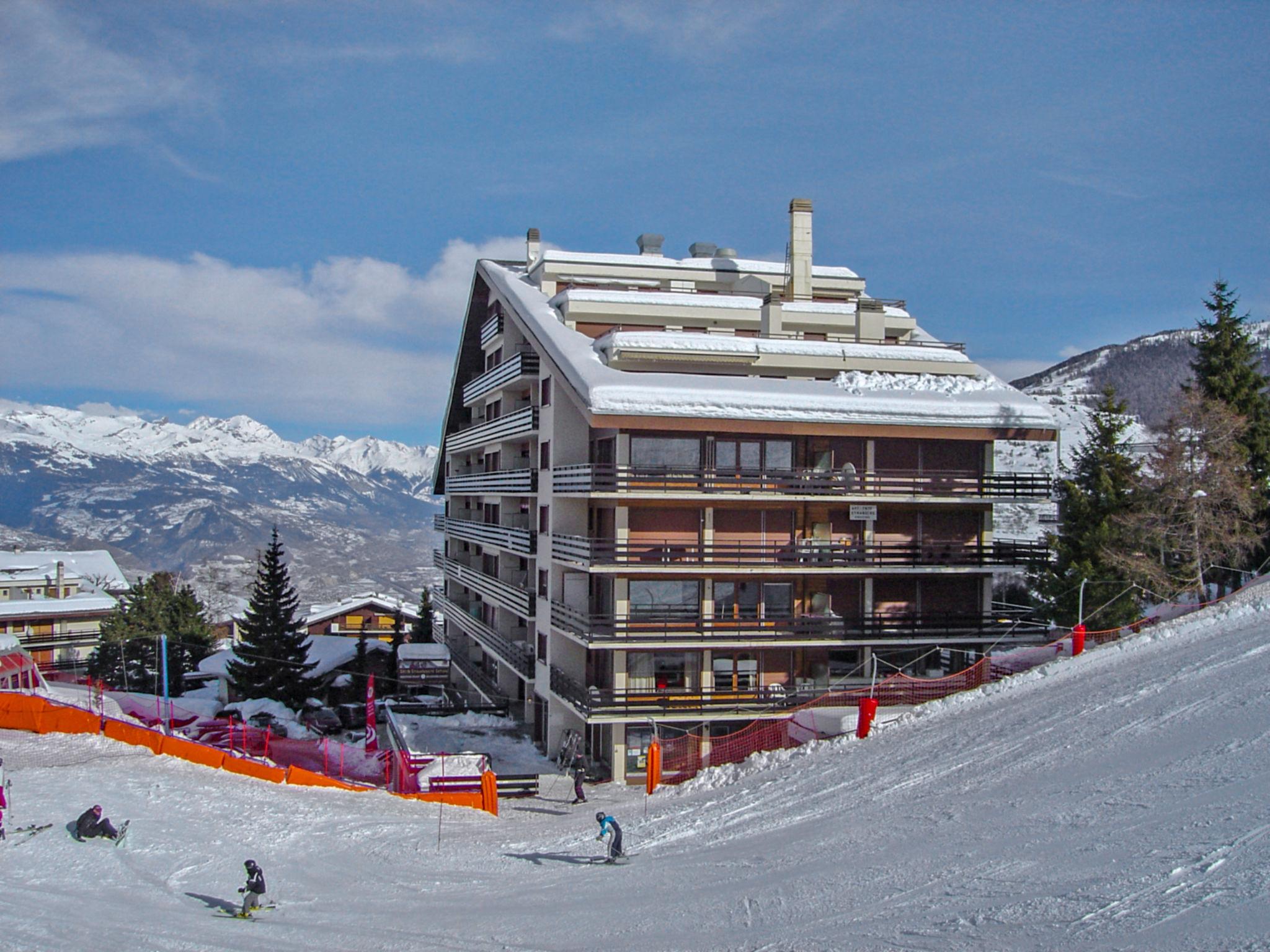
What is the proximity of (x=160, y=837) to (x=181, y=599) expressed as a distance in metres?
47.4

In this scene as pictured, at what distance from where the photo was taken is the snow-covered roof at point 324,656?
6038 cm

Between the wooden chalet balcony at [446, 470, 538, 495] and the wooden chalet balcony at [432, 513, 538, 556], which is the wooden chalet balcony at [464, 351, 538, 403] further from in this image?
the wooden chalet balcony at [432, 513, 538, 556]

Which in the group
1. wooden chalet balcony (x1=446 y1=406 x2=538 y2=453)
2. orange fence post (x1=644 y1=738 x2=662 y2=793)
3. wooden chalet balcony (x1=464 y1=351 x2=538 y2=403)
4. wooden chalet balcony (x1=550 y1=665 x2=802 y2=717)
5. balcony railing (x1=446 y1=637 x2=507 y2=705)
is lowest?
balcony railing (x1=446 y1=637 x2=507 y2=705)

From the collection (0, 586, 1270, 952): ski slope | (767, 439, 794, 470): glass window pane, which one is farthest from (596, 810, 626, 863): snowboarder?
(767, 439, 794, 470): glass window pane

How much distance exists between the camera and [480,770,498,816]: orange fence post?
1054 inches

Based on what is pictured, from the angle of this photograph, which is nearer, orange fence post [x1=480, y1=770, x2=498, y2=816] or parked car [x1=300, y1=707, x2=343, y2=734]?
orange fence post [x1=480, y1=770, x2=498, y2=816]

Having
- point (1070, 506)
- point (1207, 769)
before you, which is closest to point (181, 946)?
point (1207, 769)

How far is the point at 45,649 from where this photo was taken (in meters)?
69.0

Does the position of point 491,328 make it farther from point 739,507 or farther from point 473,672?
point 739,507

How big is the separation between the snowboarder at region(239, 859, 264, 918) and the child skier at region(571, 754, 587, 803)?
11.6 m

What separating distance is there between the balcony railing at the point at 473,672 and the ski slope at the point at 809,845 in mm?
13709

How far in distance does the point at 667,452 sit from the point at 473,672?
19288 millimetres

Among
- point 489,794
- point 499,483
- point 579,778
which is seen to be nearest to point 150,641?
point 499,483

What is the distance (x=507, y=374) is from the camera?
38719mm
